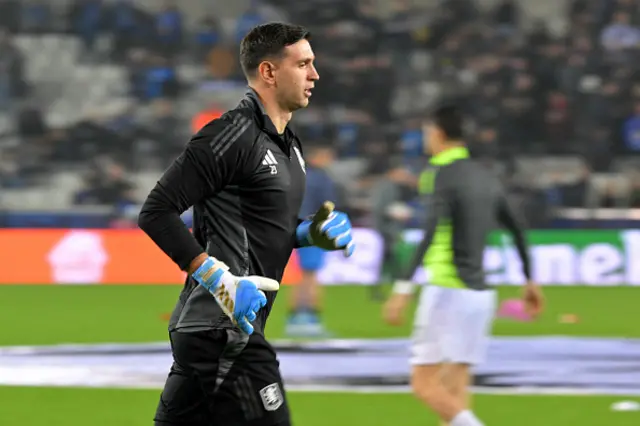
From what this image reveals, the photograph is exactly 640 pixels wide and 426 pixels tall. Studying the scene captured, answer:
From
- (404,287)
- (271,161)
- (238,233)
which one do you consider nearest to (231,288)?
(238,233)

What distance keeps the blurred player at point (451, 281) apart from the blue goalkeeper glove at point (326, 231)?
7.47 feet

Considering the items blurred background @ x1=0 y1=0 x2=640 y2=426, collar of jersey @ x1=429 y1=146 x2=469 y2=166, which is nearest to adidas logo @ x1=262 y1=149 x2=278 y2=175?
collar of jersey @ x1=429 y1=146 x2=469 y2=166

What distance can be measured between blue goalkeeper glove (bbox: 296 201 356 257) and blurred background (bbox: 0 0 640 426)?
8.09 m

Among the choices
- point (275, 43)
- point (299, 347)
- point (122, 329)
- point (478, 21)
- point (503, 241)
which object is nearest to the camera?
point (275, 43)

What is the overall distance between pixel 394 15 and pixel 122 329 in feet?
48.2

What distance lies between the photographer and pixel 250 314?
15.2 ft

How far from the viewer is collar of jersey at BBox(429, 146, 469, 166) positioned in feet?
24.9

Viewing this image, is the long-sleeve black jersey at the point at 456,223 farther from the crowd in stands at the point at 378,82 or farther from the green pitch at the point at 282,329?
the crowd in stands at the point at 378,82

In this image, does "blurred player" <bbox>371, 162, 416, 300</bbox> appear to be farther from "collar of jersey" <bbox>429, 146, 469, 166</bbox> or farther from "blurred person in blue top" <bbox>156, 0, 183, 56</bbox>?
"collar of jersey" <bbox>429, 146, 469, 166</bbox>

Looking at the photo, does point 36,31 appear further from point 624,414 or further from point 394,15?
point 624,414

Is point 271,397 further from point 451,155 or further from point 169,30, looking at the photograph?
→ point 169,30

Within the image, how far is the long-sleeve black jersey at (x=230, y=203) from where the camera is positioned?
4.62m

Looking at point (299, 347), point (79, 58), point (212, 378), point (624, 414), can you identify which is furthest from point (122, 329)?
point (79, 58)

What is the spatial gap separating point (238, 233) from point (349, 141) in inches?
820
